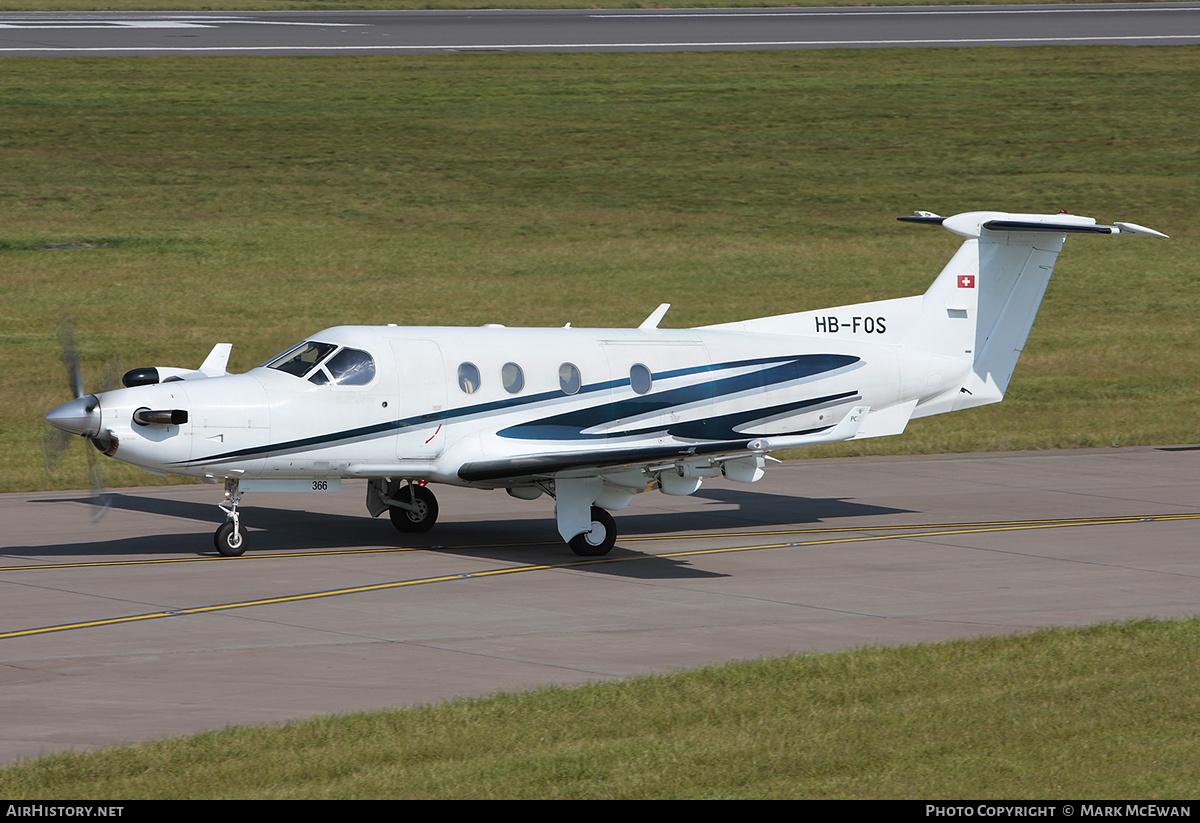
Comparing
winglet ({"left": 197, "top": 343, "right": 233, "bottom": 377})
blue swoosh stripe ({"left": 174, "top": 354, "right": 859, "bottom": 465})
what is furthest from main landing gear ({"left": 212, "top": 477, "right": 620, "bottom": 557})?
winglet ({"left": 197, "top": 343, "right": 233, "bottom": 377})

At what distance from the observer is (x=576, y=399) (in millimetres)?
18359

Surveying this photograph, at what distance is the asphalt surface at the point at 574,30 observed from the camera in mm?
54375

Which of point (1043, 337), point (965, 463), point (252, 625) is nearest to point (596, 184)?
point (1043, 337)

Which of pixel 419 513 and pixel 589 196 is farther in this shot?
pixel 589 196

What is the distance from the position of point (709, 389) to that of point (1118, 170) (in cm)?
3491

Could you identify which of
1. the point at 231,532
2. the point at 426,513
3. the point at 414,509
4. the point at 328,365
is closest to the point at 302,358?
the point at 328,365

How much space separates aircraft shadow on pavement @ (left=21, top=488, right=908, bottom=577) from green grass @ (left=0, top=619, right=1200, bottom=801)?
5281mm

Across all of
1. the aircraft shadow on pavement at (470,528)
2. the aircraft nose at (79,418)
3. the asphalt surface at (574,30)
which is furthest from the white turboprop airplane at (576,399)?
the asphalt surface at (574,30)

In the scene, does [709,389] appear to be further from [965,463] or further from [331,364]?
[965,463]

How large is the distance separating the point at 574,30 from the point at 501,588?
46375 mm

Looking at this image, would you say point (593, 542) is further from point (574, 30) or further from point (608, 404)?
point (574, 30)

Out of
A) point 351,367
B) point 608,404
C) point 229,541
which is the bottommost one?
point 229,541

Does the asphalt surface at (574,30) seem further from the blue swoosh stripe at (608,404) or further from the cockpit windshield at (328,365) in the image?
the cockpit windshield at (328,365)

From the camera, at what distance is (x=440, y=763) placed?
9727 mm
